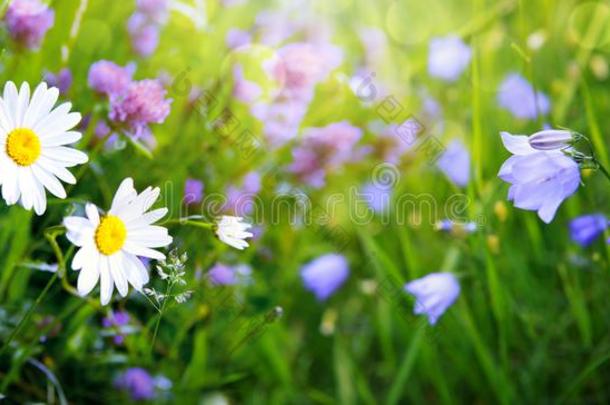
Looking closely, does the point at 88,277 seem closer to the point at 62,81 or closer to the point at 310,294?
the point at 62,81

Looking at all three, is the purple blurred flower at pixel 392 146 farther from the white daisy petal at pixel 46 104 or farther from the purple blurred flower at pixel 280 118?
the white daisy petal at pixel 46 104

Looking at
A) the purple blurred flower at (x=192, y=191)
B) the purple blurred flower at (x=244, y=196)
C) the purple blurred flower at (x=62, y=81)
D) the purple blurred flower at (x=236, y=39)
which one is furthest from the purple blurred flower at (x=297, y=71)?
the purple blurred flower at (x=62, y=81)

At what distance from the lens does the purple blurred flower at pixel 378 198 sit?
2.09 metres

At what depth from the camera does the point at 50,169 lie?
1050 millimetres

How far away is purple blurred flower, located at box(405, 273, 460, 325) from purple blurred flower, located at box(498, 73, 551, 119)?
2.74ft

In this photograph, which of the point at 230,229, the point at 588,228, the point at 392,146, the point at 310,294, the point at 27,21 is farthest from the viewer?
the point at 392,146

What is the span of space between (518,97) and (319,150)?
2.30 feet

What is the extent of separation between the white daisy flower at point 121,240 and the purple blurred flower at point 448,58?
5.10 ft

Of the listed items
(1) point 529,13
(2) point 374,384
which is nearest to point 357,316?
(2) point 374,384

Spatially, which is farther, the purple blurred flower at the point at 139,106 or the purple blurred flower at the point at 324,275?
the purple blurred flower at the point at 324,275

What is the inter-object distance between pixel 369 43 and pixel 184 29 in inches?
25.9

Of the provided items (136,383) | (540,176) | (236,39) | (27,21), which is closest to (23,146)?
(27,21)

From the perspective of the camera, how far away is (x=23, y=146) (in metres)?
1.04

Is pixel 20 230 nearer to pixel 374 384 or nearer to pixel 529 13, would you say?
pixel 374 384
